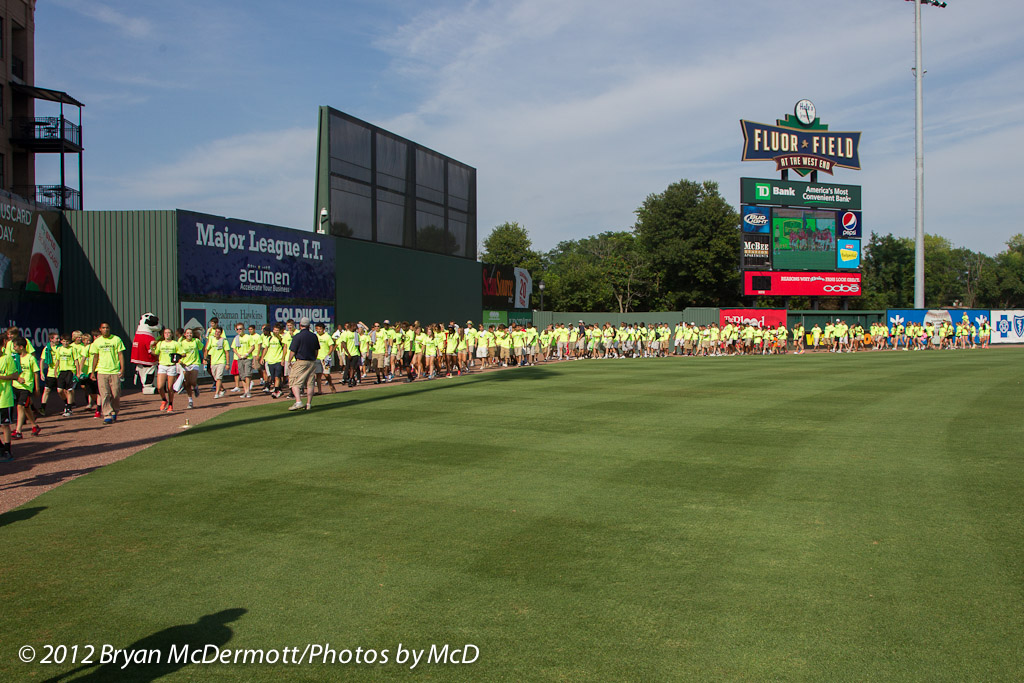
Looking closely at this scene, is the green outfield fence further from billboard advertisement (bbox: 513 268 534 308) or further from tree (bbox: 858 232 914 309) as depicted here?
tree (bbox: 858 232 914 309)

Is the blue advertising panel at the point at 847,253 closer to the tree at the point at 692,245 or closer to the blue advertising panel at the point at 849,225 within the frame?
the blue advertising panel at the point at 849,225

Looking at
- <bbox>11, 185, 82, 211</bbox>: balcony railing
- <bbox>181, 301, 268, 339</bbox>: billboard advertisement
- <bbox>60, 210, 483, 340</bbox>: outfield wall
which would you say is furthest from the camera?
<bbox>11, 185, 82, 211</bbox>: balcony railing

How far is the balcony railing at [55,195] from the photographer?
3183 cm

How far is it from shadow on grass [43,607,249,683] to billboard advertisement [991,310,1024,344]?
54695 millimetres

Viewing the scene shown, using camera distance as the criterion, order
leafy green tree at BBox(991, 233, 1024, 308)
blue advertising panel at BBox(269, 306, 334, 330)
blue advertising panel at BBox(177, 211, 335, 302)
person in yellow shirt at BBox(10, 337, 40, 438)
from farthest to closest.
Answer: leafy green tree at BBox(991, 233, 1024, 308) < blue advertising panel at BBox(269, 306, 334, 330) < blue advertising panel at BBox(177, 211, 335, 302) < person in yellow shirt at BBox(10, 337, 40, 438)

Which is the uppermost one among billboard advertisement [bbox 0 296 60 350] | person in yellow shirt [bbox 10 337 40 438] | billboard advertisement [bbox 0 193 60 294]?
billboard advertisement [bbox 0 193 60 294]

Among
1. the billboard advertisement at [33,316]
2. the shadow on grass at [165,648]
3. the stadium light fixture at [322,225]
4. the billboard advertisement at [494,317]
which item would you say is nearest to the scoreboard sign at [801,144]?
the billboard advertisement at [494,317]

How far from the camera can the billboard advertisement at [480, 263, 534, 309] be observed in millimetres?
37531

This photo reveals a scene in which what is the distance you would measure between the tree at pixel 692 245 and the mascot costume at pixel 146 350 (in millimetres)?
51665

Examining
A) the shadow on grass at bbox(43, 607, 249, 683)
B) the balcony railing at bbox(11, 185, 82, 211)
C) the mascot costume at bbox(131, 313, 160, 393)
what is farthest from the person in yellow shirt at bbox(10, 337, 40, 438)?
the balcony railing at bbox(11, 185, 82, 211)

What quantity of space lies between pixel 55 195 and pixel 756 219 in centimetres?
3793

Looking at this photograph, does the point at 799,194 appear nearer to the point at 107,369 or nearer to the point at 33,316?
the point at 33,316

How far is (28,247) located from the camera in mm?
17781

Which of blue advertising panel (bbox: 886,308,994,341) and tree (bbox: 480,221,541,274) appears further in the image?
tree (bbox: 480,221,541,274)
